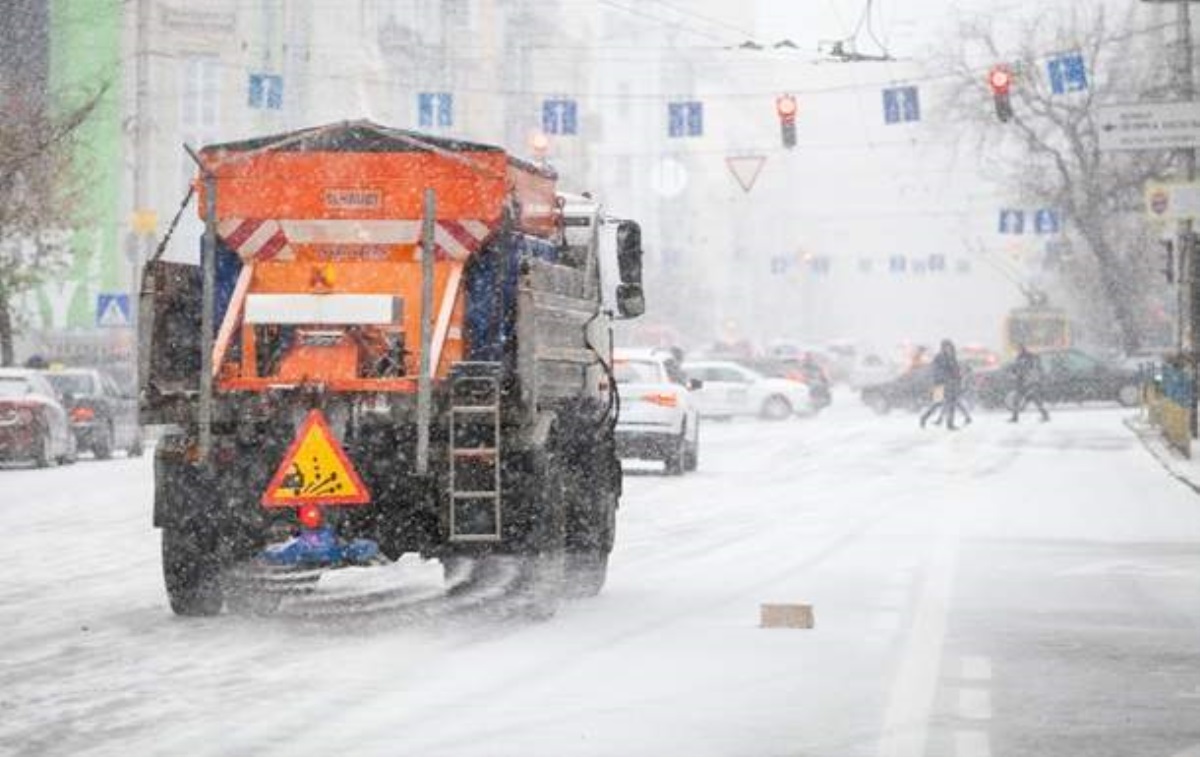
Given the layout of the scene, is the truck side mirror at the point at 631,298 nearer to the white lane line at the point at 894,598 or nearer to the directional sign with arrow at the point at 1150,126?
the white lane line at the point at 894,598

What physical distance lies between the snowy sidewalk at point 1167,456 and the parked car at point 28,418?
51.2ft

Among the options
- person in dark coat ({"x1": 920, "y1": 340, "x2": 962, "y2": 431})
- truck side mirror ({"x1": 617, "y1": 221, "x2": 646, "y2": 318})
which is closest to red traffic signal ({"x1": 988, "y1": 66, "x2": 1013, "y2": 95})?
person in dark coat ({"x1": 920, "y1": 340, "x2": 962, "y2": 431})

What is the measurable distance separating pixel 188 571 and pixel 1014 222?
2532 inches

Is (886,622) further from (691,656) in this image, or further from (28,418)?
(28,418)

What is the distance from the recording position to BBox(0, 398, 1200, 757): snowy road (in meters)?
9.48

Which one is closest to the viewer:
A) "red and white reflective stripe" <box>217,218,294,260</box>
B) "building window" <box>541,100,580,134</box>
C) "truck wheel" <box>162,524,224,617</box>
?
"truck wheel" <box>162,524,224,617</box>

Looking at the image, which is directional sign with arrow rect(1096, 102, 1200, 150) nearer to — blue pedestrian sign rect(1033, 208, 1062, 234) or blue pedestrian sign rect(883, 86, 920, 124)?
blue pedestrian sign rect(883, 86, 920, 124)

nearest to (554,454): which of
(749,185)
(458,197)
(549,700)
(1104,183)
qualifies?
(458,197)

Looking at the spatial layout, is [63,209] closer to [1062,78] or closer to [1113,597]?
[1062,78]

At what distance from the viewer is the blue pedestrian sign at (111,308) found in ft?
144

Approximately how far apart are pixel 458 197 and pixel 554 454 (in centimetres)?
156

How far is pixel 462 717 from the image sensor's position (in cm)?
999

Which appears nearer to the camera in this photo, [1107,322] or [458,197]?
[458,197]

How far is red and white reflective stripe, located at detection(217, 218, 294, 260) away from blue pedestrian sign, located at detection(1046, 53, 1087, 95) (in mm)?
31971
